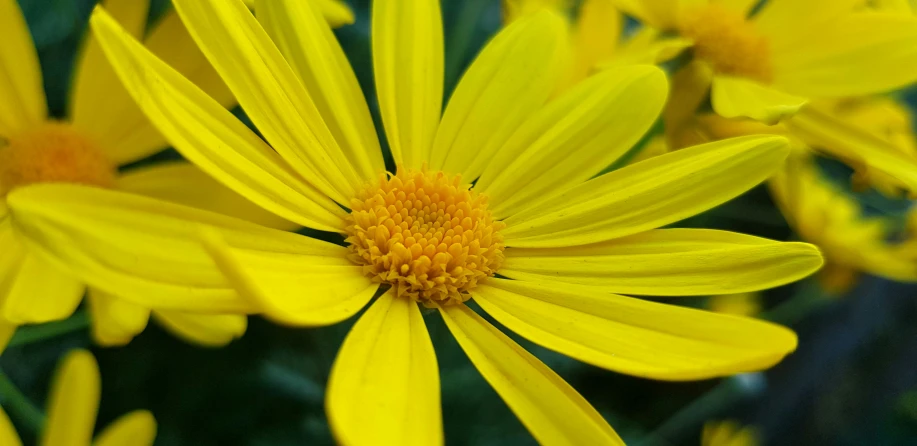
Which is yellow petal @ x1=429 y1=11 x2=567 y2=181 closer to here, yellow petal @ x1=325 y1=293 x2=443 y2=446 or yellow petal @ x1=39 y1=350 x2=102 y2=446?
yellow petal @ x1=325 y1=293 x2=443 y2=446

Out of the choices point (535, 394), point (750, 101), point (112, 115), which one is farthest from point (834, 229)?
point (112, 115)

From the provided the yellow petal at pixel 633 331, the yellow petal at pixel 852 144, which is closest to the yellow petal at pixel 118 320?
the yellow petal at pixel 633 331

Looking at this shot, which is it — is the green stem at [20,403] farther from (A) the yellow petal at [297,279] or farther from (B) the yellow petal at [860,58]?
(B) the yellow petal at [860,58]

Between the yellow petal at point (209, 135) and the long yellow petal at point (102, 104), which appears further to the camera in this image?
the long yellow petal at point (102, 104)

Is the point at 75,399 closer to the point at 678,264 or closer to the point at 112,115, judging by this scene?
the point at 112,115

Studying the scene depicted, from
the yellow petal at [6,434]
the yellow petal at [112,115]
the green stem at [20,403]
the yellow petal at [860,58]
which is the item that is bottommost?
the green stem at [20,403]

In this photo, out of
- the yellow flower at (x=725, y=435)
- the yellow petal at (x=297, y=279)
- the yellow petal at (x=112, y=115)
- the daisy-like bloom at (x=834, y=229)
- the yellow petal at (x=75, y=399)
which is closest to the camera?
the yellow petal at (x=297, y=279)

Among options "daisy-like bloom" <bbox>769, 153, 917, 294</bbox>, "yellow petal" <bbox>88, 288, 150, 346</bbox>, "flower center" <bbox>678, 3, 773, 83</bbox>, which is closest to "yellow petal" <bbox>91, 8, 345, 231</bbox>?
"yellow petal" <bbox>88, 288, 150, 346</bbox>
